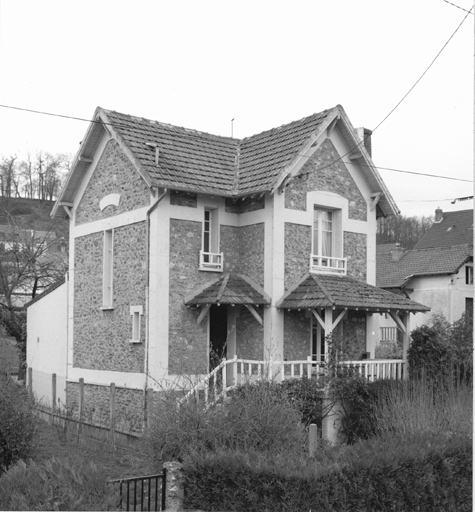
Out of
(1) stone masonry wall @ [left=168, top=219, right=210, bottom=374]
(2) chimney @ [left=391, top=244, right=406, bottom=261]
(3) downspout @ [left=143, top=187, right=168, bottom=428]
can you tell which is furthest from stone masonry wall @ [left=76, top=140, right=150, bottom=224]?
(2) chimney @ [left=391, top=244, right=406, bottom=261]

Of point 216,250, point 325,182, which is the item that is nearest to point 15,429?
point 216,250

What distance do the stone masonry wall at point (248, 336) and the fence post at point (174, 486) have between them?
33.3ft

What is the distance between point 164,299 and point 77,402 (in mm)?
5905

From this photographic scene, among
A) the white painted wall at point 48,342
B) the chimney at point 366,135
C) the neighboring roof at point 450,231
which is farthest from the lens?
the neighboring roof at point 450,231

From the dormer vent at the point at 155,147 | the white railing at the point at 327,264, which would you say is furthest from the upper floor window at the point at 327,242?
the dormer vent at the point at 155,147

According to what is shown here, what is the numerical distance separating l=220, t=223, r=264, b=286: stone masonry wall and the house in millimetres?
42

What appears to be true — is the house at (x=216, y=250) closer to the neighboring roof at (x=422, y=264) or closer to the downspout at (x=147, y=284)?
the downspout at (x=147, y=284)

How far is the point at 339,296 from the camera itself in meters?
21.3

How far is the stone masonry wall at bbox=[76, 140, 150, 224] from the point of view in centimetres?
2211

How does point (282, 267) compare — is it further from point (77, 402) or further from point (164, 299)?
point (77, 402)

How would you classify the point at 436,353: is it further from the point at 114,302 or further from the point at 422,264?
the point at 422,264

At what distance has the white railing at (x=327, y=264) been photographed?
2278 cm

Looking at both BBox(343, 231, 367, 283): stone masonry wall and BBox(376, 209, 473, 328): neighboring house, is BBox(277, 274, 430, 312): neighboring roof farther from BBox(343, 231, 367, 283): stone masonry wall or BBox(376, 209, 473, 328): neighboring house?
BBox(376, 209, 473, 328): neighboring house

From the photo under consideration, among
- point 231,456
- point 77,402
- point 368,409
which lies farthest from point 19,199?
point 231,456
